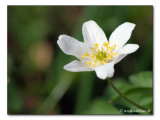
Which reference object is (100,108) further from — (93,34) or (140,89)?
(93,34)

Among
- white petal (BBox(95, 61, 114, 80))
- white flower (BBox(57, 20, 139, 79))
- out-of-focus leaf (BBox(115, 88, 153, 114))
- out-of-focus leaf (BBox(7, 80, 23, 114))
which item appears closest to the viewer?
white petal (BBox(95, 61, 114, 80))

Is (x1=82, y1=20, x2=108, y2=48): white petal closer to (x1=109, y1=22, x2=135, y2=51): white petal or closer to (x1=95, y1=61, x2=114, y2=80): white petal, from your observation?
(x1=109, y1=22, x2=135, y2=51): white petal

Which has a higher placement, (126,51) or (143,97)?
(126,51)

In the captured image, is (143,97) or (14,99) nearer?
(143,97)

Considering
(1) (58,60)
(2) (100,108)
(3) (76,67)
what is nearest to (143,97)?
(2) (100,108)

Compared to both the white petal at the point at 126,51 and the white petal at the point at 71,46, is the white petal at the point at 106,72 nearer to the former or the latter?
the white petal at the point at 126,51

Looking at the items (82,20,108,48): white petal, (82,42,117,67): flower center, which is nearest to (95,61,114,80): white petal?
(82,42,117,67): flower center
